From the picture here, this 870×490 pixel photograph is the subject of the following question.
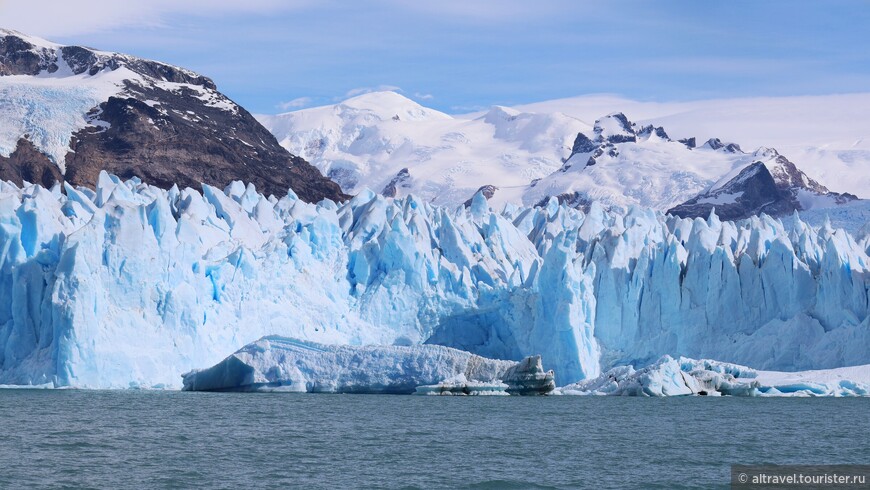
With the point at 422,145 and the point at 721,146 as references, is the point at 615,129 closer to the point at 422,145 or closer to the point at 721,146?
the point at 721,146

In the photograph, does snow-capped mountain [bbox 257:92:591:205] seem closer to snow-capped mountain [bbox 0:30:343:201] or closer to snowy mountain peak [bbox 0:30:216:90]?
snow-capped mountain [bbox 0:30:343:201]

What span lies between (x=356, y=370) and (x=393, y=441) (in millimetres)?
11177

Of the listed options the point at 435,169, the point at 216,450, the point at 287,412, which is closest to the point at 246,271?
the point at 287,412

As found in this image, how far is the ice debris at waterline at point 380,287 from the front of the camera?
119 ft

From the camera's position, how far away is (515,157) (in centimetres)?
15462

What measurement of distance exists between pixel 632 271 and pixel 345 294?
11254 millimetres

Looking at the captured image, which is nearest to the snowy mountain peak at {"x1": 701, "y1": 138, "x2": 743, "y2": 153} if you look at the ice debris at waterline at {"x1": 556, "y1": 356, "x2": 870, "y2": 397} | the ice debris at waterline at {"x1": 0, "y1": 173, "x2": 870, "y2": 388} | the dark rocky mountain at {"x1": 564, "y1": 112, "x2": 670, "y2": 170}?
the dark rocky mountain at {"x1": 564, "y1": 112, "x2": 670, "y2": 170}

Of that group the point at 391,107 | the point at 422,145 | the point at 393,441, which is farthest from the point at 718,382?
the point at 391,107

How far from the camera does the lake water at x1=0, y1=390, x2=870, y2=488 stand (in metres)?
21.2

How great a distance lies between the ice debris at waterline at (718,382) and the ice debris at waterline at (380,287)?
5.16 ft

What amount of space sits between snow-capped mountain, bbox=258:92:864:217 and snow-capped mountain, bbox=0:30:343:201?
27.8m

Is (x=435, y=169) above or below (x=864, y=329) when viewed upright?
above

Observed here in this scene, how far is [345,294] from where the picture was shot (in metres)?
42.8

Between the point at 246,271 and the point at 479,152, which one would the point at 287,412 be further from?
the point at 479,152
